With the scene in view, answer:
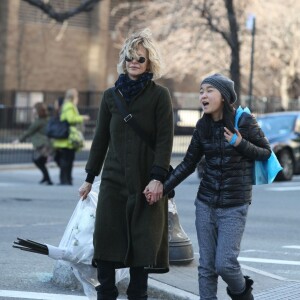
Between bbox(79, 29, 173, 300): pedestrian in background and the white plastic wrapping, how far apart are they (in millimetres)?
890

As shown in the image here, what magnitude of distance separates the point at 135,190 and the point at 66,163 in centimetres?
1365

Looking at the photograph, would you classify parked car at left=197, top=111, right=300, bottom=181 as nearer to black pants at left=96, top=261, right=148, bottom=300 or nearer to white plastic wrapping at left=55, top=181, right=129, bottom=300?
white plastic wrapping at left=55, top=181, right=129, bottom=300

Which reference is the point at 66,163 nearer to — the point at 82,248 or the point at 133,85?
the point at 82,248

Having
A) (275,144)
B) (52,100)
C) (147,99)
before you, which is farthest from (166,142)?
(52,100)

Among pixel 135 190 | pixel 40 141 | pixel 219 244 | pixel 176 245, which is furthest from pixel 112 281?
pixel 40 141

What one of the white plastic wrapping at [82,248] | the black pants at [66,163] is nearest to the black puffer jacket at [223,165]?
the white plastic wrapping at [82,248]

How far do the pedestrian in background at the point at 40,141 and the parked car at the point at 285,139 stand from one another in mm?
5266

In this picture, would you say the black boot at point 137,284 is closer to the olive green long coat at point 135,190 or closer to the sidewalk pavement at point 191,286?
the olive green long coat at point 135,190

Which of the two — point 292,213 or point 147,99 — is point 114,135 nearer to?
point 147,99

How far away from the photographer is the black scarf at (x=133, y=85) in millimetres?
6375

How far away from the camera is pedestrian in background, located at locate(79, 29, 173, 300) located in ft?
20.6

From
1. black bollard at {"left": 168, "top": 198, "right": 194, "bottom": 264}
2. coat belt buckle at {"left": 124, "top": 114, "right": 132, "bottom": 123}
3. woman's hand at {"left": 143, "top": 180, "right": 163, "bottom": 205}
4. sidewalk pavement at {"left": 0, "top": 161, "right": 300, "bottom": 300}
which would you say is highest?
coat belt buckle at {"left": 124, "top": 114, "right": 132, "bottom": 123}

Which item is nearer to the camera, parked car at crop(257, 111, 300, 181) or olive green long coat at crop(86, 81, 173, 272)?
olive green long coat at crop(86, 81, 173, 272)

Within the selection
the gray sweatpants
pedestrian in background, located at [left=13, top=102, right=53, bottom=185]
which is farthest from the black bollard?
pedestrian in background, located at [left=13, top=102, right=53, bottom=185]
